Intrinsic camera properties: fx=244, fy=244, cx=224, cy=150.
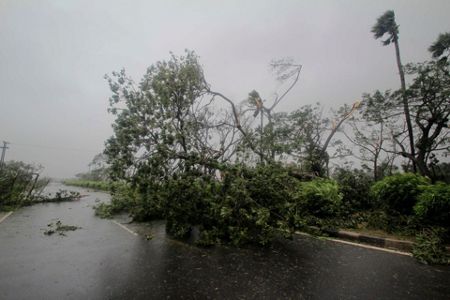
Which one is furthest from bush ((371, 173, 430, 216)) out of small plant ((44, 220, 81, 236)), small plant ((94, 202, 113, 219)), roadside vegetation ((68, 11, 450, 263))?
small plant ((94, 202, 113, 219))

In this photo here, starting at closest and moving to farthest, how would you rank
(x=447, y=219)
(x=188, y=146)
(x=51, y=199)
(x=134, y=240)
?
(x=447, y=219) → (x=134, y=240) → (x=188, y=146) → (x=51, y=199)

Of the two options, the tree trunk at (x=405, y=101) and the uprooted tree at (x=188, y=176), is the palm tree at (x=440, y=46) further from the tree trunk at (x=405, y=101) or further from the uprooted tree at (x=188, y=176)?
the uprooted tree at (x=188, y=176)

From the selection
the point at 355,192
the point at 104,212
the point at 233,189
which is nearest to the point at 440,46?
the point at 355,192

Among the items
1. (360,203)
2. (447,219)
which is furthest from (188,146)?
(447,219)

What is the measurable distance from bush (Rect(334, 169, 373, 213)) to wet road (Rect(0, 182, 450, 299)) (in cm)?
333

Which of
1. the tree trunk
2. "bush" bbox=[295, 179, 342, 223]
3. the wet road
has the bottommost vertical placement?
the wet road

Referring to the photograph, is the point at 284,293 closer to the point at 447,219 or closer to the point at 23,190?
the point at 447,219

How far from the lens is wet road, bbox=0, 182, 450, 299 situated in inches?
140

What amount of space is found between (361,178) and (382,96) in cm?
985

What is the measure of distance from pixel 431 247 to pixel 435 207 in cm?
141

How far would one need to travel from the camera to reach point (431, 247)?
16.9 ft

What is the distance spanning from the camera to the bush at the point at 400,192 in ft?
23.2

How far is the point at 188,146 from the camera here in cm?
878

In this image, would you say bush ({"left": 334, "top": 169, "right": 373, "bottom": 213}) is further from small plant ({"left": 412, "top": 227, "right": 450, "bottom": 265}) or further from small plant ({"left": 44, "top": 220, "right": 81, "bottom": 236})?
small plant ({"left": 44, "top": 220, "right": 81, "bottom": 236})
